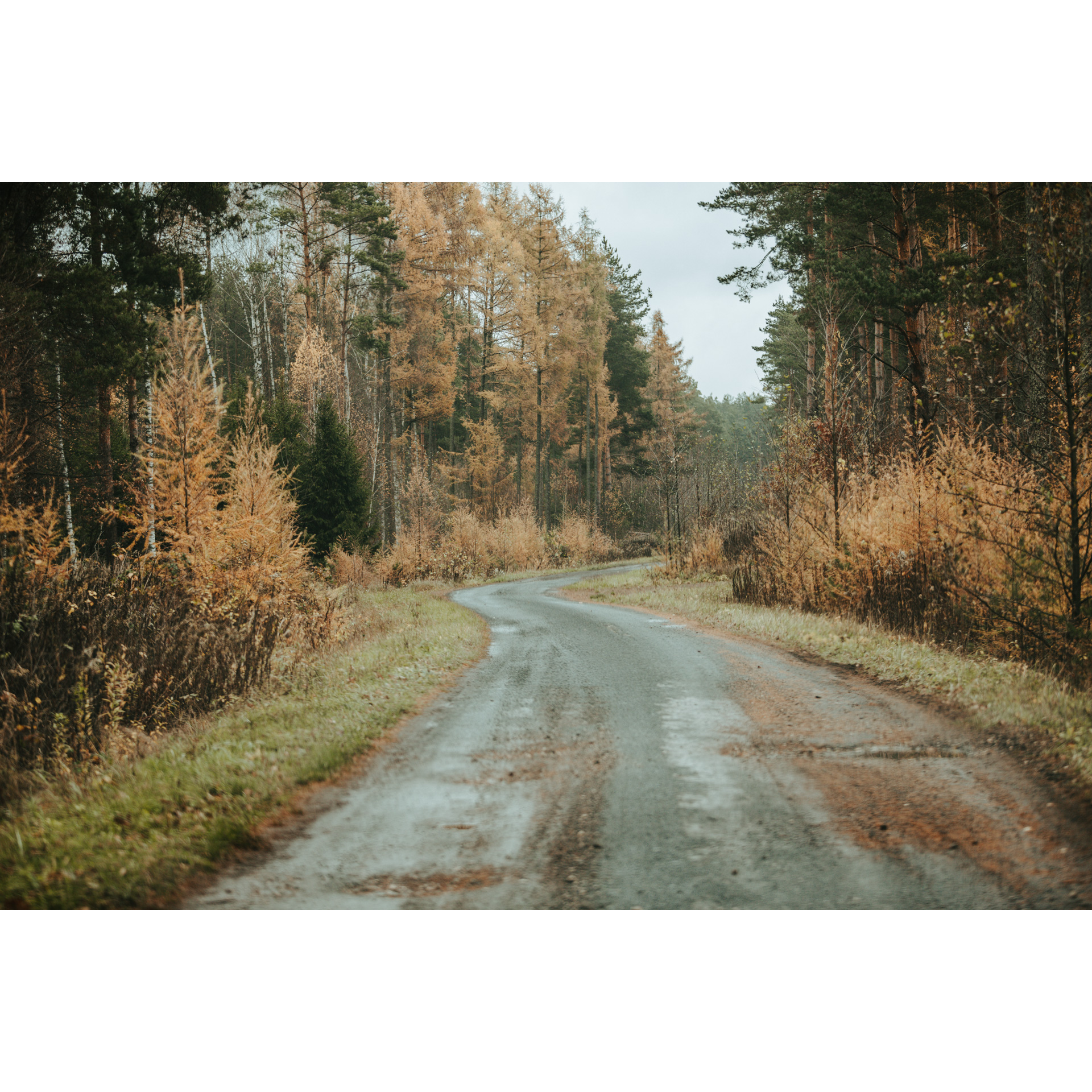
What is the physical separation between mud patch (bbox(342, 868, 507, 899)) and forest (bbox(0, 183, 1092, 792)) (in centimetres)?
353

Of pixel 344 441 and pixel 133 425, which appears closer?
pixel 133 425

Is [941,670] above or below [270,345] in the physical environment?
below

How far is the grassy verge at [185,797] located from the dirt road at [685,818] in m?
0.27

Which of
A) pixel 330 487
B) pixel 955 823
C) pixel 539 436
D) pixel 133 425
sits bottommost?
pixel 955 823

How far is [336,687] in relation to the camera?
24.9 feet

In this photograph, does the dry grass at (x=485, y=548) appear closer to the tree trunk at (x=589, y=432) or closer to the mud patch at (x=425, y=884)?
the tree trunk at (x=589, y=432)

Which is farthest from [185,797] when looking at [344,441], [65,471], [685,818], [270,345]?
[270,345]

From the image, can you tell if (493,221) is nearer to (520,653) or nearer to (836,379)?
(836,379)

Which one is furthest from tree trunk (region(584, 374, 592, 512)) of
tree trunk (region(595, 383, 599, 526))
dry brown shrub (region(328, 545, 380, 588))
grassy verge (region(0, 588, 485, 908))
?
grassy verge (region(0, 588, 485, 908))

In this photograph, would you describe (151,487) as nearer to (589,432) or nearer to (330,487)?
(330,487)

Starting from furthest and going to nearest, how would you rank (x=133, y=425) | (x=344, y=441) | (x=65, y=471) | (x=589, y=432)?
1. (x=589, y=432)
2. (x=344, y=441)
3. (x=133, y=425)
4. (x=65, y=471)

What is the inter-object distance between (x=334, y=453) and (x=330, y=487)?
98 cm

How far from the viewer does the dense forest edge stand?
6.96m

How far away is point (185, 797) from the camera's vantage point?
14.3 feet
